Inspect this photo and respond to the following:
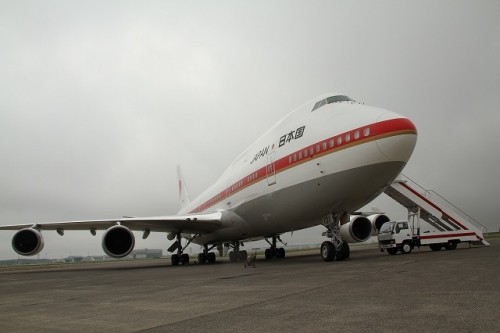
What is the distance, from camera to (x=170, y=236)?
76.5 ft

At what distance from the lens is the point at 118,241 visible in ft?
58.1

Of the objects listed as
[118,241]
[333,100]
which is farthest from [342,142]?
[118,241]

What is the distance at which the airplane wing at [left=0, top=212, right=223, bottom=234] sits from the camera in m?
19.2

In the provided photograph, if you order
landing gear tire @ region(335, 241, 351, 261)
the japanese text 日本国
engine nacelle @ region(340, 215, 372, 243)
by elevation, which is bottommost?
landing gear tire @ region(335, 241, 351, 261)

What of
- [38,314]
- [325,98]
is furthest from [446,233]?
[38,314]

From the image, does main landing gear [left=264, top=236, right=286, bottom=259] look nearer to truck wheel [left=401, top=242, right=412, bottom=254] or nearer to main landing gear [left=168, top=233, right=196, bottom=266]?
main landing gear [left=168, top=233, right=196, bottom=266]

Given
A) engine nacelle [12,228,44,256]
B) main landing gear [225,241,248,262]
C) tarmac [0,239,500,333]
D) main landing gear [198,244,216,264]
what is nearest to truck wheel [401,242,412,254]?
main landing gear [225,241,248,262]

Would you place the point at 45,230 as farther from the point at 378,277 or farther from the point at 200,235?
the point at 378,277

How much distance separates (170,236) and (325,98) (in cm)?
1304

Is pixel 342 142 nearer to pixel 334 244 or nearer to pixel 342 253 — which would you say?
pixel 334 244

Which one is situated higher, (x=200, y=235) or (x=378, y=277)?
(x=200, y=235)

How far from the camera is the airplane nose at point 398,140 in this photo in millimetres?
11633

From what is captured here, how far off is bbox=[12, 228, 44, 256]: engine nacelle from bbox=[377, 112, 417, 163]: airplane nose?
1734cm

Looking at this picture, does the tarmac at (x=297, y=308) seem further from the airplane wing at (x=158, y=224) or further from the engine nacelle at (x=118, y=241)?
the airplane wing at (x=158, y=224)
